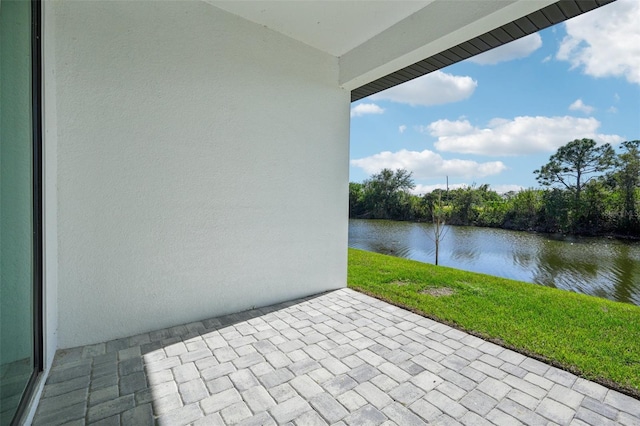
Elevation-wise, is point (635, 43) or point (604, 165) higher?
point (635, 43)

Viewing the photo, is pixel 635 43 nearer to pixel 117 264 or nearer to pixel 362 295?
pixel 362 295

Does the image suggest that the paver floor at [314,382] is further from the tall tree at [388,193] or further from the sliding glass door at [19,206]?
the tall tree at [388,193]

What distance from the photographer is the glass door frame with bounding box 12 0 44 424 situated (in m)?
1.70

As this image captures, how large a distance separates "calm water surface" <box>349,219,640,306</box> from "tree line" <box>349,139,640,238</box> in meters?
1.88

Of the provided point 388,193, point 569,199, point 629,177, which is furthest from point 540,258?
point 388,193

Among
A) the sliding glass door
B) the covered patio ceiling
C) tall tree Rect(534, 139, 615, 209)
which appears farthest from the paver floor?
tall tree Rect(534, 139, 615, 209)

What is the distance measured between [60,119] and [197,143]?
96 cm

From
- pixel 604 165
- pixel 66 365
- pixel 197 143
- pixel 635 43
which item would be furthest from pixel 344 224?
pixel 604 165

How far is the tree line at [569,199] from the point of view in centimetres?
1591

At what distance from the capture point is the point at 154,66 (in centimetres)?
243

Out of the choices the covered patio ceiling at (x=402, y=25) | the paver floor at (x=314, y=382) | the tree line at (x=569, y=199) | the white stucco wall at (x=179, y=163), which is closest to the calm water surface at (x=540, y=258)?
the tree line at (x=569, y=199)

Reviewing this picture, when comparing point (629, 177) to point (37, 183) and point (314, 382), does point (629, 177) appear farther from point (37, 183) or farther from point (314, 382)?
point (37, 183)

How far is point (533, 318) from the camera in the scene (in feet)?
9.75

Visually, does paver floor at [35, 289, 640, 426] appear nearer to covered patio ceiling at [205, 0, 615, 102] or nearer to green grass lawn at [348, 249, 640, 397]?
green grass lawn at [348, 249, 640, 397]
